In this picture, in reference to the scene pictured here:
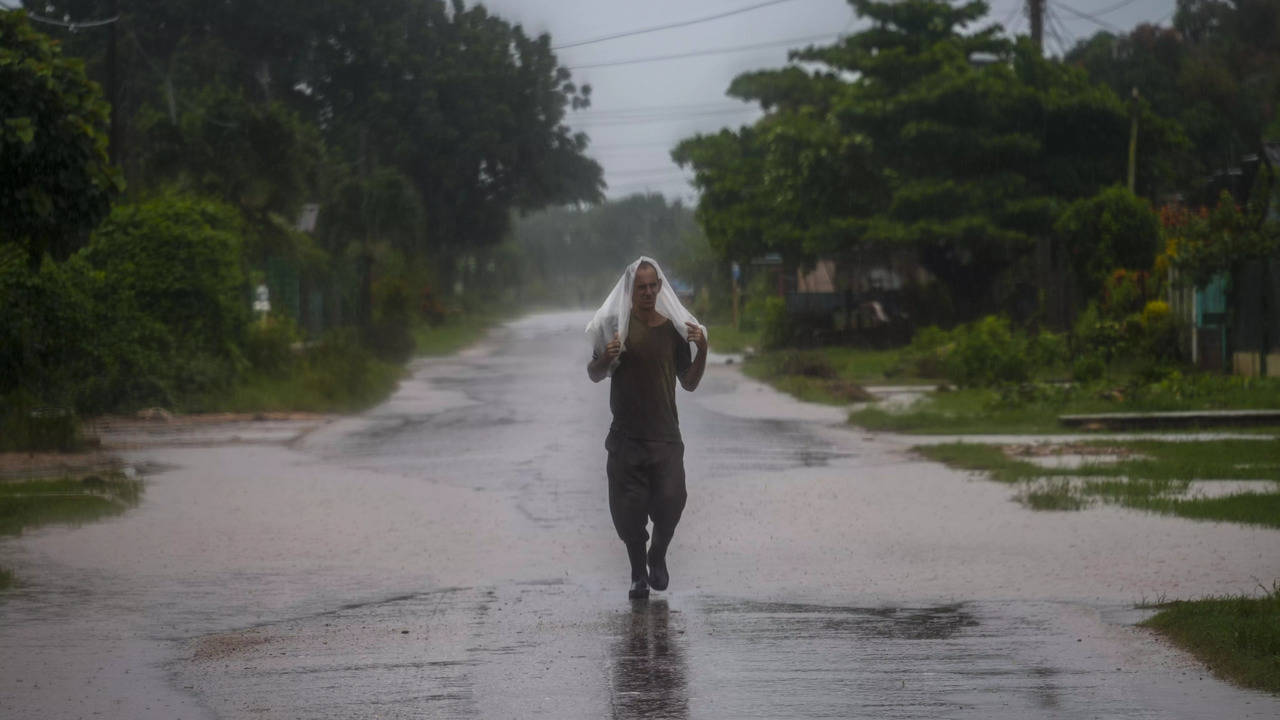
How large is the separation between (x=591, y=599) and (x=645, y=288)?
1799mm

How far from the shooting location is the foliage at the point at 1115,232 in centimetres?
2822

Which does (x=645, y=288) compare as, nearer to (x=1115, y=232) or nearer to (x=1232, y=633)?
(x=1232, y=633)

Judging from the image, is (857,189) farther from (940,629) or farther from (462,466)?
(940,629)

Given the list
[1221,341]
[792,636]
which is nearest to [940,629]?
[792,636]

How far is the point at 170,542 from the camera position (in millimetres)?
11289

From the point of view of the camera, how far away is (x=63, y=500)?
13195 millimetres

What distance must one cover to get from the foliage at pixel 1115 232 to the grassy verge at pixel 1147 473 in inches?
491

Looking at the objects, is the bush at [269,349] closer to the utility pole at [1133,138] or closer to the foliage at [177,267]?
the foliage at [177,267]

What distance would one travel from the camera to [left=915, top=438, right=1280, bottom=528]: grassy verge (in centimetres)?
1189

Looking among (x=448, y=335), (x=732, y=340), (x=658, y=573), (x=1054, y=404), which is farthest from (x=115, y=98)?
(x=448, y=335)

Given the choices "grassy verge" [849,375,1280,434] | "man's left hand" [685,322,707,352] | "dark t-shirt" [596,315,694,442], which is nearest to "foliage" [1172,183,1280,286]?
"grassy verge" [849,375,1280,434]

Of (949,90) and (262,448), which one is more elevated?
(949,90)

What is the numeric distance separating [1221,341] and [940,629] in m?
19.8

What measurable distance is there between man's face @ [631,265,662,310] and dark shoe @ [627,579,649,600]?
5.03 ft
